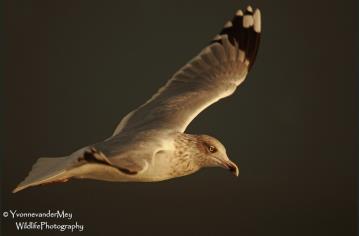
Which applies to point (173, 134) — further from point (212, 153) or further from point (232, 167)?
point (232, 167)

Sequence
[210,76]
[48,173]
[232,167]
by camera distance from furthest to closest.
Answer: [210,76]
[232,167]
[48,173]

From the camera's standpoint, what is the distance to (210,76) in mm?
4078

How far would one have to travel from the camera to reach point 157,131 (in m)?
3.55

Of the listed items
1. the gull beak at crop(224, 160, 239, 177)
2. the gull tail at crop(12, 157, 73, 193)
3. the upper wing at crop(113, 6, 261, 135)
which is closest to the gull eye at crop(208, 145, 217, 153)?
the gull beak at crop(224, 160, 239, 177)

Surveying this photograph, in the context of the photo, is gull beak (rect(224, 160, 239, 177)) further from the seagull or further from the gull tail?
the gull tail

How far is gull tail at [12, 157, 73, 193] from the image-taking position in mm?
3162

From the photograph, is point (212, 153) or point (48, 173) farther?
point (212, 153)

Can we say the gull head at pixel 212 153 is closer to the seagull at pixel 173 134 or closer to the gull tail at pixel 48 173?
the seagull at pixel 173 134

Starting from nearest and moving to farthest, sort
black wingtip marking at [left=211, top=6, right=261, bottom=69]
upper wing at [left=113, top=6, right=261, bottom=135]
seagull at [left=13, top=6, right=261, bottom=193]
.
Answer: seagull at [left=13, top=6, right=261, bottom=193]
upper wing at [left=113, top=6, right=261, bottom=135]
black wingtip marking at [left=211, top=6, right=261, bottom=69]

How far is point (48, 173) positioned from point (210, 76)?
1.42 m

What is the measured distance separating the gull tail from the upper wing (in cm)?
54

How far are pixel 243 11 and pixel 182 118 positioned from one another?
1.05 meters

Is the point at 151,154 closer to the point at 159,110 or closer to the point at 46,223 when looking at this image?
the point at 159,110

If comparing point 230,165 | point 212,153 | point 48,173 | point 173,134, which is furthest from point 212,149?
point 48,173
